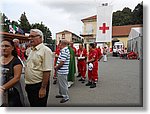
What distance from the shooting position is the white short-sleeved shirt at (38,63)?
2186 mm

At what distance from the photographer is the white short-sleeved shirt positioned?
86.0 inches

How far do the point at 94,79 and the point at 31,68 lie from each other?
3.06m

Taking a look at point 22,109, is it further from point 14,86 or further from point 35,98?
point 14,86

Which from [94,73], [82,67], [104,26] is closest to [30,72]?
[94,73]

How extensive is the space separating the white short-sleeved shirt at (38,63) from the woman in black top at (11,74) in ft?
0.63

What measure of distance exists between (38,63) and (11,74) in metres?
0.31

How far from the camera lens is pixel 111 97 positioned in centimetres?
396

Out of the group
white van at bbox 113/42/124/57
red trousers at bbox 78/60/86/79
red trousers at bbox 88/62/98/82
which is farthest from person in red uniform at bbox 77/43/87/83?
white van at bbox 113/42/124/57

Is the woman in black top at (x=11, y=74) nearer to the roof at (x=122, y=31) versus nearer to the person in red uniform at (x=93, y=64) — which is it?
the person in red uniform at (x=93, y=64)

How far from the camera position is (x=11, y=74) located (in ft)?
6.65

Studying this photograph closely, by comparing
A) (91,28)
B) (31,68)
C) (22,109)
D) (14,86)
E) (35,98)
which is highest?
(91,28)

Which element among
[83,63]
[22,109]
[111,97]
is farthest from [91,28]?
[22,109]

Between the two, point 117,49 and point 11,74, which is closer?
point 11,74

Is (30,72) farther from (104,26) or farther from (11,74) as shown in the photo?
(104,26)
